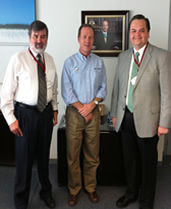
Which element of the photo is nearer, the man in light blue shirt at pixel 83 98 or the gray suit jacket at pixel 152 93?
the gray suit jacket at pixel 152 93

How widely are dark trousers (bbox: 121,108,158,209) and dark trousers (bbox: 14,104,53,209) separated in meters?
0.72

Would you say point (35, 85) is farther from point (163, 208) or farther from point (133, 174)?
point (163, 208)

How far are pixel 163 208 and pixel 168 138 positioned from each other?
136 cm

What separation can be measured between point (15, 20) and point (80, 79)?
4.22ft

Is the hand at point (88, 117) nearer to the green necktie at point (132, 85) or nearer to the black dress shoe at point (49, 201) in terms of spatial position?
the green necktie at point (132, 85)

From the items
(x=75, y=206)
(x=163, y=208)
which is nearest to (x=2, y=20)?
(x=75, y=206)

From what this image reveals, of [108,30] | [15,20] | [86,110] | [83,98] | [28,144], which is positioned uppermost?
[15,20]

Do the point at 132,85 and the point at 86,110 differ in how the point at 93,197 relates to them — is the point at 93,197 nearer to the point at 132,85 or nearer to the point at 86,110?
the point at 86,110

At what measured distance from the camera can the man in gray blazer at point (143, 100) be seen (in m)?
Result: 1.96

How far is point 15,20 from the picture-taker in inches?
111

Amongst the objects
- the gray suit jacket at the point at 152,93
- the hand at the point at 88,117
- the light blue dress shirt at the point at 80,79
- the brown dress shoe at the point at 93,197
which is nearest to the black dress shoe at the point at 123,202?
the brown dress shoe at the point at 93,197

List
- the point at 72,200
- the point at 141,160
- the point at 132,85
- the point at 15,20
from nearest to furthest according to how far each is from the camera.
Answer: the point at 132,85 < the point at 141,160 < the point at 72,200 < the point at 15,20

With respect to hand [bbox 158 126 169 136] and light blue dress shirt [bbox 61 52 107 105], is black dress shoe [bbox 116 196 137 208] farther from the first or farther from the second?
light blue dress shirt [bbox 61 52 107 105]

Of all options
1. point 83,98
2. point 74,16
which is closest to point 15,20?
point 74,16
